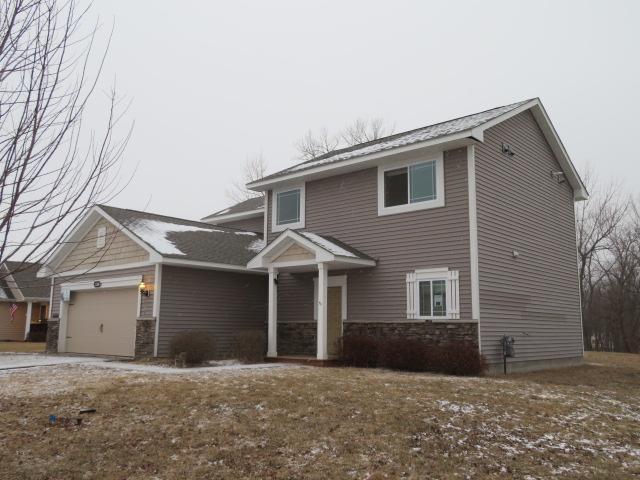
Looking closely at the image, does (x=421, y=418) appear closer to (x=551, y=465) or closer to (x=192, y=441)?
(x=551, y=465)

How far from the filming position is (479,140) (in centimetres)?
1332

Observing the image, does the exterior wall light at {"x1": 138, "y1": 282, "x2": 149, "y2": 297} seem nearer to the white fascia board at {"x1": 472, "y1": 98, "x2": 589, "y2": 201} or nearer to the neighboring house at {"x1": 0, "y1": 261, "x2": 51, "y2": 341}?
the white fascia board at {"x1": 472, "y1": 98, "x2": 589, "y2": 201}

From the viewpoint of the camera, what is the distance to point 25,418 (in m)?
7.80

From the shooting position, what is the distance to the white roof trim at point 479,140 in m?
13.4

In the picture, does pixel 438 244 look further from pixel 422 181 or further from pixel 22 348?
pixel 22 348

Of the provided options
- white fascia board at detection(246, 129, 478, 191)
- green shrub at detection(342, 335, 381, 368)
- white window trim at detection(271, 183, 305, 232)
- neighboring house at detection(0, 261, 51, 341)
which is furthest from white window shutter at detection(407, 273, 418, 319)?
neighboring house at detection(0, 261, 51, 341)

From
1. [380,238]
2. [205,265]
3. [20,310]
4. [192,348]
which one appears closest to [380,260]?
[380,238]

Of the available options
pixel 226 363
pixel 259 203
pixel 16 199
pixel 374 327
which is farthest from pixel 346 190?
pixel 16 199

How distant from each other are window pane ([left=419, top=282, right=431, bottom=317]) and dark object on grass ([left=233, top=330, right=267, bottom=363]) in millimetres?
4310

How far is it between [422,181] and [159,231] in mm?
8115

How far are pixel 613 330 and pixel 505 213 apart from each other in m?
26.5

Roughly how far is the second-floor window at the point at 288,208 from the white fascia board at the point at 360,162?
419mm

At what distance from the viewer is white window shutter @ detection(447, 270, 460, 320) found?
13.1m

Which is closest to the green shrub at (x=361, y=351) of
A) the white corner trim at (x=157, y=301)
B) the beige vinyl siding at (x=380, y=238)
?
the beige vinyl siding at (x=380, y=238)
